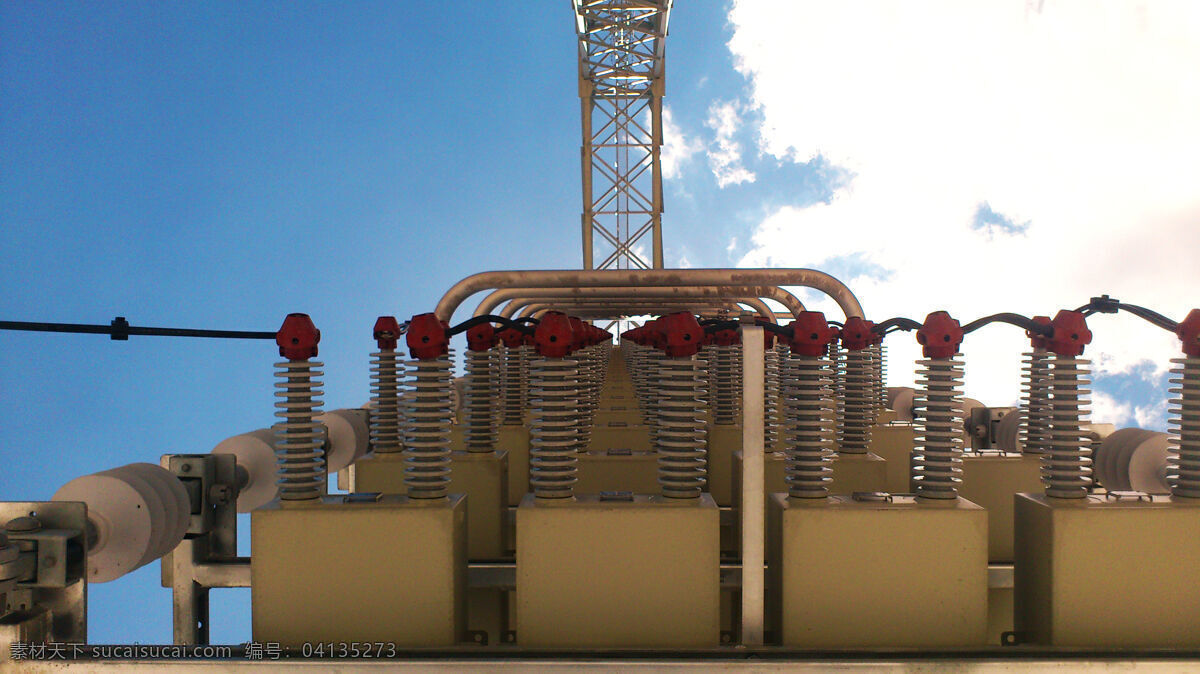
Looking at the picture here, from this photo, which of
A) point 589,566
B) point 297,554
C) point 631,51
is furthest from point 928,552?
point 631,51

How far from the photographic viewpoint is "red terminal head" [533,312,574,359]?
2.18 m

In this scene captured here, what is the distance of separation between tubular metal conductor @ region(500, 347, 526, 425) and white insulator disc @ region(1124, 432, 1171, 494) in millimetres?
2893

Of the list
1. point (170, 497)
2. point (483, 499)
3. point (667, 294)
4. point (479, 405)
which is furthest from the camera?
point (667, 294)

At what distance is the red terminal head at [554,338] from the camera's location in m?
2.18

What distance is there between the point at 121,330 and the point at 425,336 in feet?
3.83

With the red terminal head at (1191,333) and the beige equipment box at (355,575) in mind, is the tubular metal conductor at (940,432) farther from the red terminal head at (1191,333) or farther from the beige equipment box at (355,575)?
the beige equipment box at (355,575)

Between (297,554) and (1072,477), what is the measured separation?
2248mm

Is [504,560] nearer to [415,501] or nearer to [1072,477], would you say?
[415,501]

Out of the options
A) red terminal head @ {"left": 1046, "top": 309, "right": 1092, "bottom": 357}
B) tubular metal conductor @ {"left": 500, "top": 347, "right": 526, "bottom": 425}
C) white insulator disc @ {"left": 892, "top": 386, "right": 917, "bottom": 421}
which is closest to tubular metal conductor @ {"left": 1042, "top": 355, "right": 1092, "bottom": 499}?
red terminal head @ {"left": 1046, "top": 309, "right": 1092, "bottom": 357}

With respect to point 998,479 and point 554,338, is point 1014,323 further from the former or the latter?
point 554,338

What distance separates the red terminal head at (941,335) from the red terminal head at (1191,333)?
68cm

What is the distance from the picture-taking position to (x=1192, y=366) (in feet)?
7.09

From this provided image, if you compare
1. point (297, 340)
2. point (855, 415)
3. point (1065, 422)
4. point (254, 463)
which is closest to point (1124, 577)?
point (1065, 422)

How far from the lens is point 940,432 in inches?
86.8
